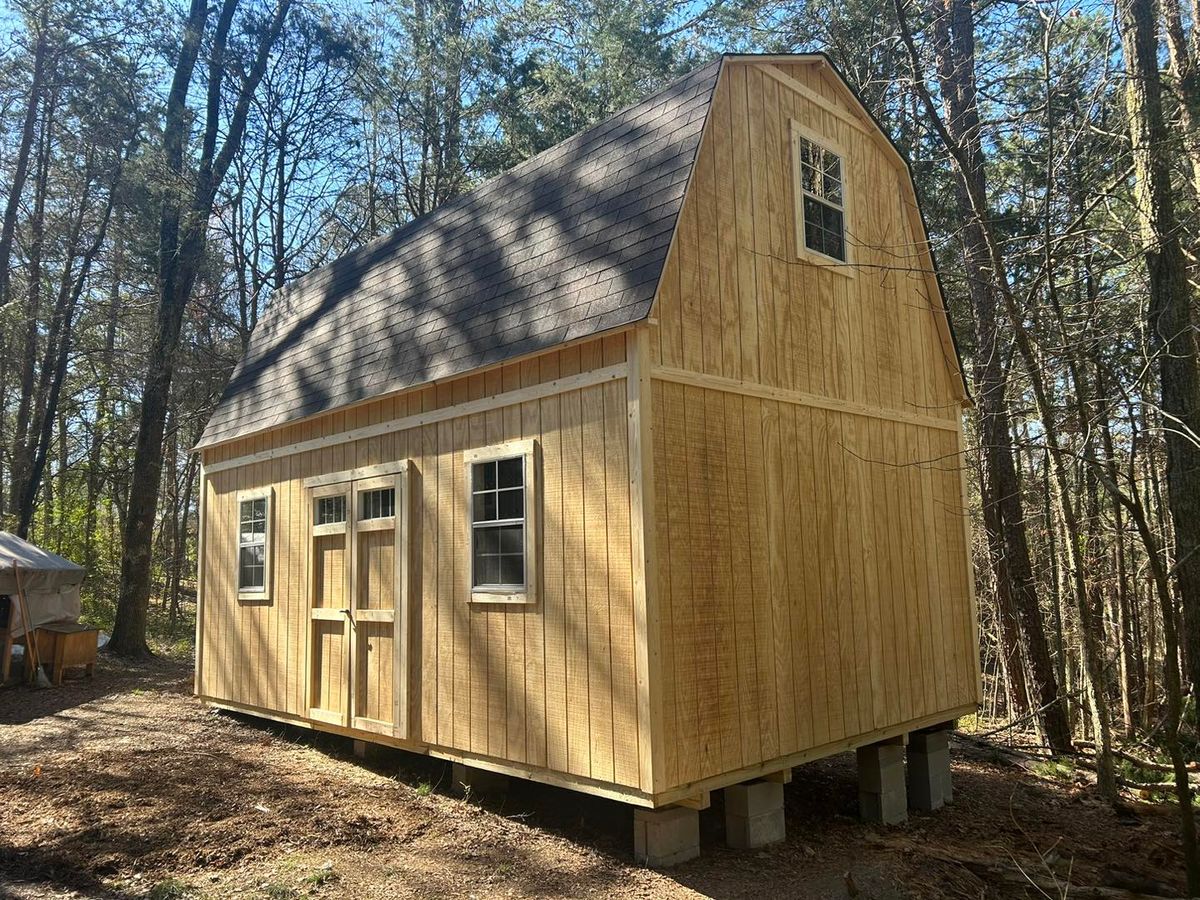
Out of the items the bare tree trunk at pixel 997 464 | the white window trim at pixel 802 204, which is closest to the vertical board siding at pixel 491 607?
the white window trim at pixel 802 204

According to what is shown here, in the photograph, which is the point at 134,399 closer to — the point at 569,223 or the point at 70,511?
the point at 70,511

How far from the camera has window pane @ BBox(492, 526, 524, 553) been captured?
6.10 m


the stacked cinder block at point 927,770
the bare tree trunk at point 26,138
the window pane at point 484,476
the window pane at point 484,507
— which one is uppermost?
the bare tree trunk at point 26,138

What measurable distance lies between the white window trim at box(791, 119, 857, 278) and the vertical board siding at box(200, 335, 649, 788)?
7.31ft

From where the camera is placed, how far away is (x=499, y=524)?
6.27m

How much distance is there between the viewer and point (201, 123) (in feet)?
53.2

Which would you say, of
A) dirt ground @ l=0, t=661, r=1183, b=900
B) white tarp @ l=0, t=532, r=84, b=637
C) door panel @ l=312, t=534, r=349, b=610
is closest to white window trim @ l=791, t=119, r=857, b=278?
dirt ground @ l=0, t=661, r=1183, b=900

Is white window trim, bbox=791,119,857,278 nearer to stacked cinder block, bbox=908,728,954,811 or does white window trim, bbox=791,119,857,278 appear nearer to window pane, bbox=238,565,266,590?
stacked cinder block, bbox=908,728,954,811

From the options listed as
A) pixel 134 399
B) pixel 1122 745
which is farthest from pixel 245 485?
pixel 134 399

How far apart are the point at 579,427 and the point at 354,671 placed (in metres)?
3.45

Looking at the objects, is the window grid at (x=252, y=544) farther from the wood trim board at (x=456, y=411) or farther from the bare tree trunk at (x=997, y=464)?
the bare tree trunk at (x=997, y=464)

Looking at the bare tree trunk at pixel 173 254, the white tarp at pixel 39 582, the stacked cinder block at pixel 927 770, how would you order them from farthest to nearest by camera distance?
1. the bare tree trunk at pixel 173 254
2. the white tarp at pixel 39 582
3. the stacked cinder block at pixel 927 770

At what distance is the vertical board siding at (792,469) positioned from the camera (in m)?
5.45

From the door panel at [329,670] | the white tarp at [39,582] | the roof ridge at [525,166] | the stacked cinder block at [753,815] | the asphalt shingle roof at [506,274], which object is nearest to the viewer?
the stacked cinder block at [753,815]
